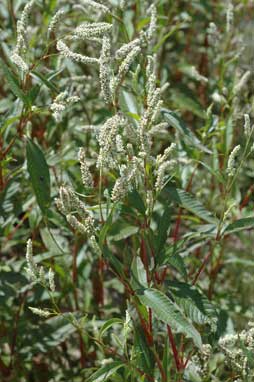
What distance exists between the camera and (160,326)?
2111 mm

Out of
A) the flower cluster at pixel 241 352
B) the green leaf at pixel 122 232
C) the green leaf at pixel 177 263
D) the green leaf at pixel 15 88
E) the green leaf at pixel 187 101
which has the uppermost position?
the green leaf at pixel 15 88

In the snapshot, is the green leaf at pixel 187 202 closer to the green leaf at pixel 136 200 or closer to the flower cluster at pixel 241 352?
the green leaf at pixel 136 200

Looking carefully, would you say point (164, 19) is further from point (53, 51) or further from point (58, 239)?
point (58, 239)

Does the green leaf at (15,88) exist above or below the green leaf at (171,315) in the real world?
above

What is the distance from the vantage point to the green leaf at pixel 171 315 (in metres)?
1.43

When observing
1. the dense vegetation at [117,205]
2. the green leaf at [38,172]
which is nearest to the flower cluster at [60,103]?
the dense vegetation at [117,205]

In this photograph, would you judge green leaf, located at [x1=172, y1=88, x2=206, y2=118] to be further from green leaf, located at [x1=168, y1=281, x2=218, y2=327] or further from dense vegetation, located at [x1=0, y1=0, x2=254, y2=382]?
green leaf, located at [x1=168, y1=281, x2=218, y2=327]

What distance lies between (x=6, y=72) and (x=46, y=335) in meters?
0.96

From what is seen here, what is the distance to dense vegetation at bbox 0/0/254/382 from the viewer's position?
149 cm

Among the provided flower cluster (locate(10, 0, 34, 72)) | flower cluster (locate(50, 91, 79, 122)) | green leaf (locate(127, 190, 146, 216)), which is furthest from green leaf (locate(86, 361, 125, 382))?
flower cluster (locate(10, 0, 34, 72))

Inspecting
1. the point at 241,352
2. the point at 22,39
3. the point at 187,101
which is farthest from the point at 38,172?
the point at 187,101

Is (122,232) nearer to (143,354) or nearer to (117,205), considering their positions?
(117,205)

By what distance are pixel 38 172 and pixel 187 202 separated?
0.41 meters

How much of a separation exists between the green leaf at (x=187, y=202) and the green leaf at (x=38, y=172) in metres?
0.33
